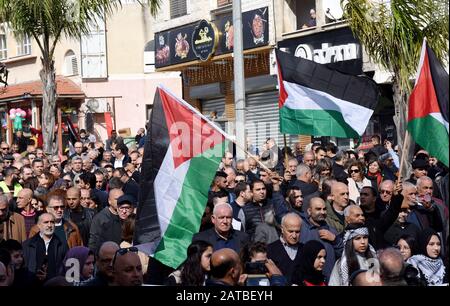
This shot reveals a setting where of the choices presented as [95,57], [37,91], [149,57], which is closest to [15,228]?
[149,57]

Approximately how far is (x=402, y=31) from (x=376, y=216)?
5.78 metres

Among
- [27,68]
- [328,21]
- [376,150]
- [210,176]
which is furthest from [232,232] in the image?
[27,68]

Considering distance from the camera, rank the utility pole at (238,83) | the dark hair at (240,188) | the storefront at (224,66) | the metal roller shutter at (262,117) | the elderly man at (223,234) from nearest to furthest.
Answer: the elderly man at (223,234) → the dark hair at (240,188) → the utility pole at (238,83) → the storefront at (224,66) → the metal roller shutter at (262,117)

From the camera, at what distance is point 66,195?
40.2 feet

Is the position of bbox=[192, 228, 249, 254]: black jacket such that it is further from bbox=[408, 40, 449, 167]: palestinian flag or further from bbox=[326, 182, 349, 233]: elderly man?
bbox=[408, 40, 449, 167]: palestinian flag

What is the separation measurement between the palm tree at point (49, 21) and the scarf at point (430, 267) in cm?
1352

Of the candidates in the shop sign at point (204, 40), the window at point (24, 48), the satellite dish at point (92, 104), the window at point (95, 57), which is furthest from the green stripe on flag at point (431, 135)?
the window at point (24, 48)

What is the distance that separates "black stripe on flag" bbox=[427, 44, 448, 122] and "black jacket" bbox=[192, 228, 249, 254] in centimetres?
241

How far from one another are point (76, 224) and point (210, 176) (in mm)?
2461

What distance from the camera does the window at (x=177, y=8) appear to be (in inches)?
1248

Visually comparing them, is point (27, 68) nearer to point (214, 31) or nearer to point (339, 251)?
point (214, 31)

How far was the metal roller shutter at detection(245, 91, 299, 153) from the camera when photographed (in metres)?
27.8

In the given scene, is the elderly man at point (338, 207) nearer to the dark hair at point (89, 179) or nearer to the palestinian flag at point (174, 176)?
the palestinian flag at point (174, 176)

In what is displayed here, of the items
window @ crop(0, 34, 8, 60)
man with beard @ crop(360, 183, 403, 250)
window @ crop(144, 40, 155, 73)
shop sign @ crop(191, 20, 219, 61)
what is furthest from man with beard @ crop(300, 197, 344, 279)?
window @ crop(0, 34, 8, 60)
